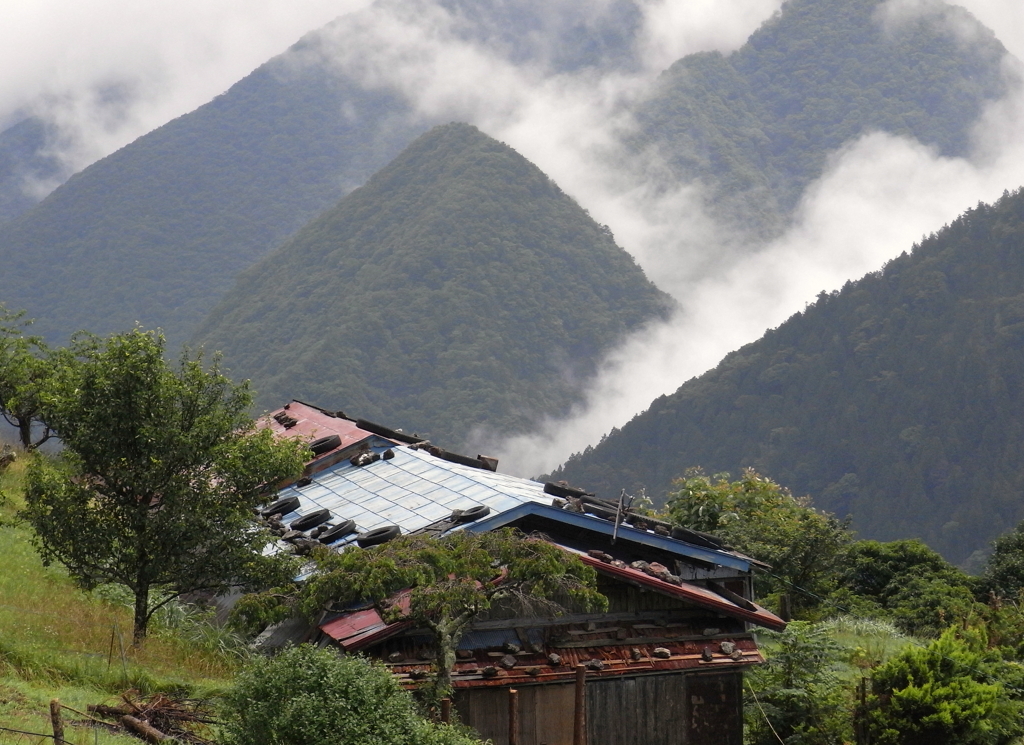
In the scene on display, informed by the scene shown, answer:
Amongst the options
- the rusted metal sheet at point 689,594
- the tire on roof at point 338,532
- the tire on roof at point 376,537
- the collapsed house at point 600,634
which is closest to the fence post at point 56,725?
the collapsed house at point 600,634

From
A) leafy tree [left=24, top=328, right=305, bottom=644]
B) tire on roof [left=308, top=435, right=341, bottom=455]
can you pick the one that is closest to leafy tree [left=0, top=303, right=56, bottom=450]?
tire on roof [left=308, top=435, right=341, bottom=455]

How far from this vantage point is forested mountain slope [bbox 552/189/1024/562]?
320ft

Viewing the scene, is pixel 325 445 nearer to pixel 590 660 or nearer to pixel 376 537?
pixel 376 537

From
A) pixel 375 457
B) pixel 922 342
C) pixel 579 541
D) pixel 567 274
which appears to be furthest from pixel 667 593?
pixel 567 274

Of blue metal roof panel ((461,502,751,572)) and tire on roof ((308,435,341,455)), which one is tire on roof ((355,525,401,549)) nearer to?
blue metal roof panel ((461,502,751,572))

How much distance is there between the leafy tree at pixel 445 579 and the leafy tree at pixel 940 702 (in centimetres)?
539

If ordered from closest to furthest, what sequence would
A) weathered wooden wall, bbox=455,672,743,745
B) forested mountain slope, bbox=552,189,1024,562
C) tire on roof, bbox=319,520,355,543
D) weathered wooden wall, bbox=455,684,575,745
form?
weathered wooden wall, bbox=455,684,575,745 < weathered wooden wall, bbox=455,672,743,745 < tire on roof, bbox=319,520,355,543 < forested mountain slope, bbox=552,189,1024,562

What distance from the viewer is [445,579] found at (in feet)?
43.3

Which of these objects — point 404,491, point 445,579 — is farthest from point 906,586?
point 445,579

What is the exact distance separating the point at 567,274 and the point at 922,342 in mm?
65812

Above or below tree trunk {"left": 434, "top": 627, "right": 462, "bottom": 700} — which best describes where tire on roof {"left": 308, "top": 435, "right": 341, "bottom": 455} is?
above

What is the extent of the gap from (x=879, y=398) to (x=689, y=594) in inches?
3751

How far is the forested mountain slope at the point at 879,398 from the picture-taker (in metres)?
97.5

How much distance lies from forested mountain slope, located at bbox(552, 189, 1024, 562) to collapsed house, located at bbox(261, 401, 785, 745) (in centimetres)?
8012
